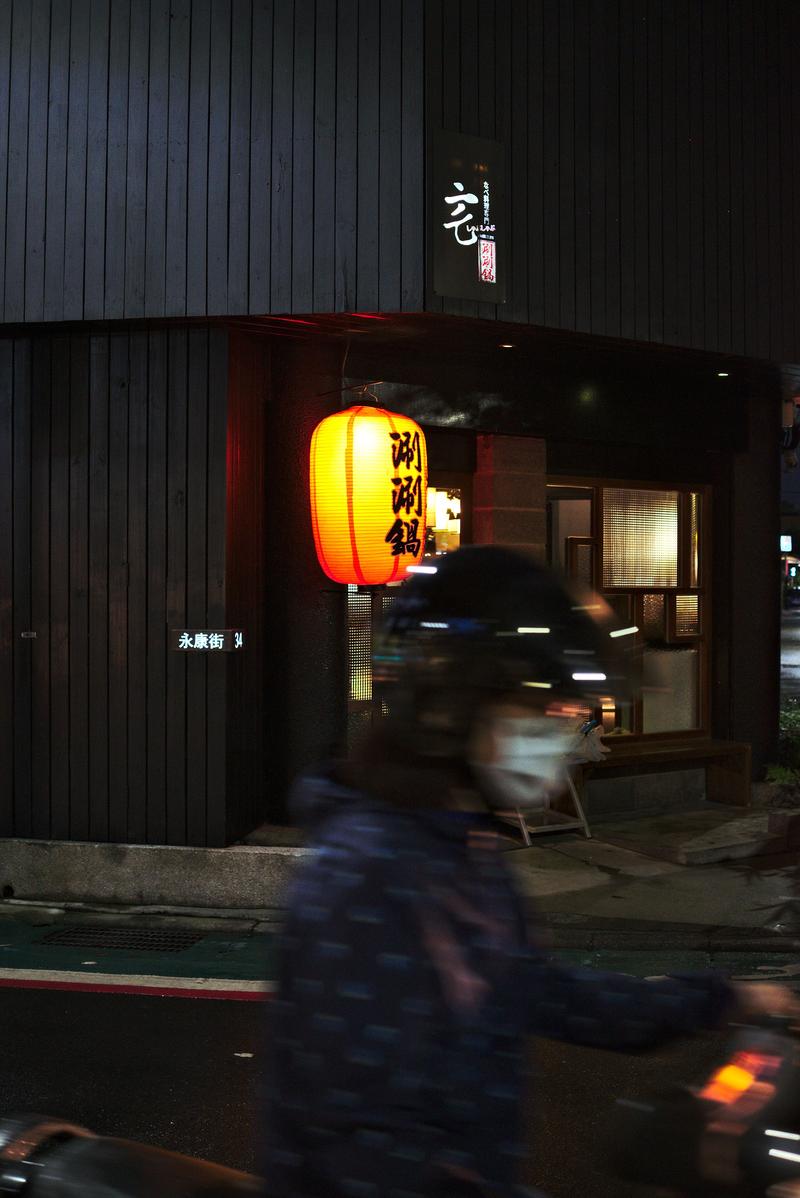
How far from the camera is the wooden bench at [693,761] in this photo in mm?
10922

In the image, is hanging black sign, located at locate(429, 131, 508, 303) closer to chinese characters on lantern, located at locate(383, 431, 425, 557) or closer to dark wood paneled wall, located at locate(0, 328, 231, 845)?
chinese characters on lantern, located at locate(383, 431, 425, 557)

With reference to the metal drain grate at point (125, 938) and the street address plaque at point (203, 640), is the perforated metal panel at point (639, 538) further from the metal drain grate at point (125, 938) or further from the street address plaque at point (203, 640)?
the metal drain grate at point (125, 938)

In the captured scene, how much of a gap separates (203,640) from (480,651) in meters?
6.99

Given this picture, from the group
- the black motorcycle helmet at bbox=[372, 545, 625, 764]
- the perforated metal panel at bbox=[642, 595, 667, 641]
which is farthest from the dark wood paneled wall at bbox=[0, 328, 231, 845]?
the black motorcycle helmet at bbox=[372, 545, 625, 764]

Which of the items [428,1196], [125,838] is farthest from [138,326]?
[428,1196]

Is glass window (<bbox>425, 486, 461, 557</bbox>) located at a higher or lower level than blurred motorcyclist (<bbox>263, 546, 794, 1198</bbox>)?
higher

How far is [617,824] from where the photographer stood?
10.8m

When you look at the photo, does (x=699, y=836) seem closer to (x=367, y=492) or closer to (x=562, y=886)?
(x=562, y=886)

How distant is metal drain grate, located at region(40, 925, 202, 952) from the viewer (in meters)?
7.59

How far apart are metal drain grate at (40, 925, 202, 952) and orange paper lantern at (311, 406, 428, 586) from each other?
282cm

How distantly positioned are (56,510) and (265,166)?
3049mm

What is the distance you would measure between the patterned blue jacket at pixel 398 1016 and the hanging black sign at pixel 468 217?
23.4ft

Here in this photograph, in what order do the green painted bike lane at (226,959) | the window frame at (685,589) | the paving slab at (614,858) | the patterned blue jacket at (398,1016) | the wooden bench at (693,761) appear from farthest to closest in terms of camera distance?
the window frame at (685,589) → the wooden bench at (693,761) → the paving slab at (614,858) → the green painted bike lane at (226,959) → the patterned blue jacket at (398,1016)

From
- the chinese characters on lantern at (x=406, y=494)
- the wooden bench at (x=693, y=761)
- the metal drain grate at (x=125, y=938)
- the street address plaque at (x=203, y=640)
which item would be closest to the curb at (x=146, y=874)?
the metal drain grate at (x=125, y=938)
